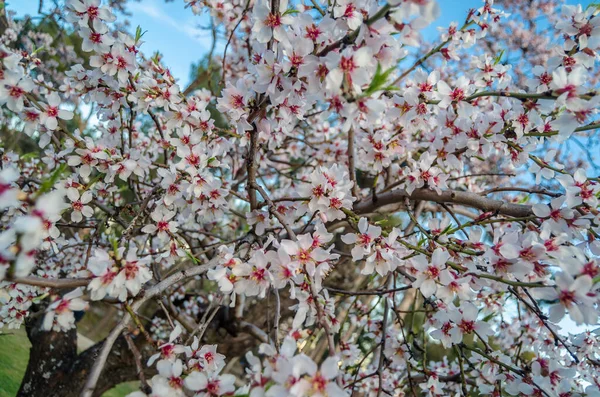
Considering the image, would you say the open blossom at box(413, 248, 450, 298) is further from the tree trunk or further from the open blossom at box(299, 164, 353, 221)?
the tree trunk

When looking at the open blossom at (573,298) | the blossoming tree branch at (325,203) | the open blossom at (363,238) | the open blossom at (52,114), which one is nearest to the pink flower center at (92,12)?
the blossoming tree branch at (325,203)

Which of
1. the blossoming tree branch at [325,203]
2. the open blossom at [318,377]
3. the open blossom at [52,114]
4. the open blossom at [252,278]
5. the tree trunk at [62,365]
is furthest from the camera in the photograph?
the tree trunk at [62,365]

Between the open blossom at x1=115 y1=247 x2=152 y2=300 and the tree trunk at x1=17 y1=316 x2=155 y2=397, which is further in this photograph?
the tree trunk at x1=17 y1=316 x2=155 y2=397

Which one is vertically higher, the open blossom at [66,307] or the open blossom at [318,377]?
the open blossom at [66,307]

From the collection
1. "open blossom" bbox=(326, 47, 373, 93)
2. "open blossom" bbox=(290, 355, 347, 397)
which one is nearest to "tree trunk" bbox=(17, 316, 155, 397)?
"open blossom" bbox=(290, 355, 347, 397)

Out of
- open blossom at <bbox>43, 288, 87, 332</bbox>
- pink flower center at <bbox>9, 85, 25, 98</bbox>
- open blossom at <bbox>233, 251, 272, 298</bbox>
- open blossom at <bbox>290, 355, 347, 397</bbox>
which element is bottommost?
open blossom at <bbox>290, 355, 347, 397</bbox>

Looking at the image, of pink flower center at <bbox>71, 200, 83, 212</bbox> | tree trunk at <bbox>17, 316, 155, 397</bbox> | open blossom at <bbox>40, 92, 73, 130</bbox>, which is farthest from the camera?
tree trunk at <bbox>17, 316, 155, 397</bbox>

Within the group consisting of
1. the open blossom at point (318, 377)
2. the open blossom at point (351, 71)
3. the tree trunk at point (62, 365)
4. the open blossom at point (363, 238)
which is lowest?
the tree trunk at point (62, 365)

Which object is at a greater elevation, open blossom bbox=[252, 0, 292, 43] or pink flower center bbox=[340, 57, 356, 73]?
open blossom bbox=[252, 0, 292, 43]

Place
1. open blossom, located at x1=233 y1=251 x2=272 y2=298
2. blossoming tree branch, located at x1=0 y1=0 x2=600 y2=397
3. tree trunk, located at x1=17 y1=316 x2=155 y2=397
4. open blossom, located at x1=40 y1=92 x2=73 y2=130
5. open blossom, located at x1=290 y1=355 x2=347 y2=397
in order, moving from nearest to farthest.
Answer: open blossom, located at x1=290 y1=355 x2=347 y2=397 → blossoming tree branch, located at x1=0 y1=0 x2=600 y2=397 → open blossom, located at x1=233 y1=251 x2=272 y2=298 → open blossom, located at x1=40 y1=92 x2=73 y2=130 → tree trunk, located at x1=17 y1=316 x2=155 y2=397

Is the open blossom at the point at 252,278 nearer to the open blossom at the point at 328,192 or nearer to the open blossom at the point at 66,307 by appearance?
the open blossom at the point at 328,192

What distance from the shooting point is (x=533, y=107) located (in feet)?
4.74

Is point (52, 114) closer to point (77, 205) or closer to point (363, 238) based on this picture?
point (77, 205)

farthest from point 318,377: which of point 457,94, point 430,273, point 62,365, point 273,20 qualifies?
point 62,365
